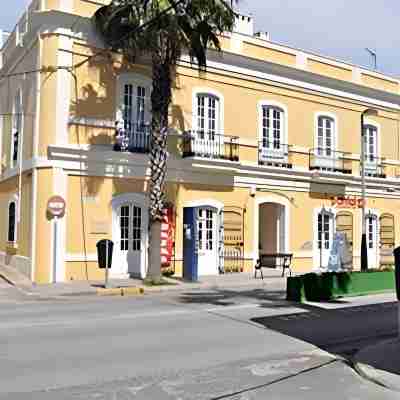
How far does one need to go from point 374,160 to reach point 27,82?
17088mm

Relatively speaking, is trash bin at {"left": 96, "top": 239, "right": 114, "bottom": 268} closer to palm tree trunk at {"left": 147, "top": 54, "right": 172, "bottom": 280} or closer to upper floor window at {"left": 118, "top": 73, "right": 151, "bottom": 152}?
palm tree trunk at {"left": 147, "top": 54, "right": 172, "bottom": 280}

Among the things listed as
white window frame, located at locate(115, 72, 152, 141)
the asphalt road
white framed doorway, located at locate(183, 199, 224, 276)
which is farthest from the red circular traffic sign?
white framed doorway, located at locate(183, 199, 224, 276)

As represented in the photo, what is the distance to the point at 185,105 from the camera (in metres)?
22.4

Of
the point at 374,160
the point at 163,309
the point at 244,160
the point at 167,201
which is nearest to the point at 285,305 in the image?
the point at 163,309

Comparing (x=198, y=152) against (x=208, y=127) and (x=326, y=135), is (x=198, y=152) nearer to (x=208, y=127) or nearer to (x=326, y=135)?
(x=208, y=127)

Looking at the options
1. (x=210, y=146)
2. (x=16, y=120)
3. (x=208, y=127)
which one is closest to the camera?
(x=210, y=146)

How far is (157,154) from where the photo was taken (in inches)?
734

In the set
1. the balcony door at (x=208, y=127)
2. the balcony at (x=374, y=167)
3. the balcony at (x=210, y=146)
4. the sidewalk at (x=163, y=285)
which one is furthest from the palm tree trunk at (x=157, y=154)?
the balcony at (x=374, y=167)

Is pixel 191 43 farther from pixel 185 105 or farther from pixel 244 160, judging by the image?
pixel 244 160

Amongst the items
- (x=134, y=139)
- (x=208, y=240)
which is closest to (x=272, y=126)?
(x=208, y=240)

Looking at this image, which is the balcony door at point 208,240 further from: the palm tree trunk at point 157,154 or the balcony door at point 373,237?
the balcony door at point 373,237

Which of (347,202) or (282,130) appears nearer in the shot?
(282,130)

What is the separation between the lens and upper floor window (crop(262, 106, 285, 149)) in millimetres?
24859

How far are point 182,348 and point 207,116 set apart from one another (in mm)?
15319
